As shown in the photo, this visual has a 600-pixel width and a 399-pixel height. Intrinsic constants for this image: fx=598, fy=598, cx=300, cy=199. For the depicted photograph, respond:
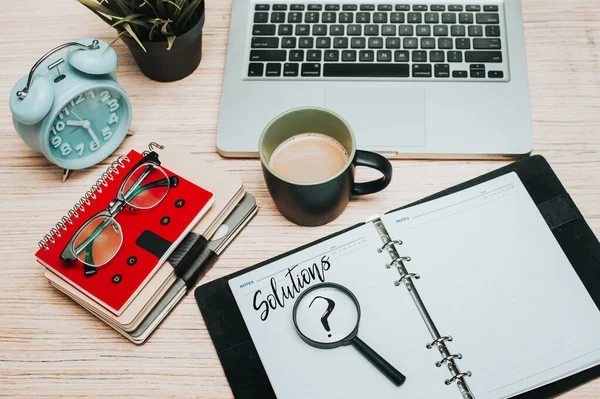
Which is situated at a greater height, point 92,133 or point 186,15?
point 186,15

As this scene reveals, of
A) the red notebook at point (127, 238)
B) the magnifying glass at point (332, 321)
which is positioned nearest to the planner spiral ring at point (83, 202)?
the red notebook at point (127, 238)

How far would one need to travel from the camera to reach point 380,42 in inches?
34.4

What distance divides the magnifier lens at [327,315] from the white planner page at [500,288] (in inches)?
2.9

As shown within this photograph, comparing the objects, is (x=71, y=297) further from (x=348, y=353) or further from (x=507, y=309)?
(x=507, y=309)

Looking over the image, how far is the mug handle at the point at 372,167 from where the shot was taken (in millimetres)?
710

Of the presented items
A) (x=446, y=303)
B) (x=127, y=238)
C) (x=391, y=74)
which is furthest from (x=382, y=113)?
(x=127, y=238)

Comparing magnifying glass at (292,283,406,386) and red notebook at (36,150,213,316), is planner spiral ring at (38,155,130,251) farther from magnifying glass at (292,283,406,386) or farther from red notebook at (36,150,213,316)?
magnifying glass at (292,283,406,386)

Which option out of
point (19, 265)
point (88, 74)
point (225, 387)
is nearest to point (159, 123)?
point (88, 74)

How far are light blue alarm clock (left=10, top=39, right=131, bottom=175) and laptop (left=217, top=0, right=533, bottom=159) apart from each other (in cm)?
15

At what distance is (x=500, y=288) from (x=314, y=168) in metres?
0.27

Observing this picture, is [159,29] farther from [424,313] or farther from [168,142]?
[424,313]

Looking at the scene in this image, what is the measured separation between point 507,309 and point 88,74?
1.95 ft

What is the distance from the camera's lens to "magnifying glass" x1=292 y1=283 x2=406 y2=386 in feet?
2.22

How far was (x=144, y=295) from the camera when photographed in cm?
71
